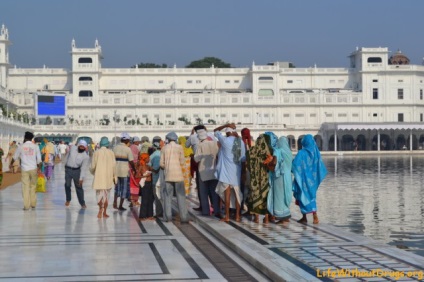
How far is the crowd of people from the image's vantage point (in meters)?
11.6

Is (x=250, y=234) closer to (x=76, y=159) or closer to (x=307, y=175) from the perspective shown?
(x=307, y=175)

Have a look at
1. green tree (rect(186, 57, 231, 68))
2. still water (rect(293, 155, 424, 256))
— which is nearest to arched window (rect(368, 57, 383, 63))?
green tree (rect(186, 57, 231, 68))

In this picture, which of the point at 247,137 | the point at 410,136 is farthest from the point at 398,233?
the point at 410,136

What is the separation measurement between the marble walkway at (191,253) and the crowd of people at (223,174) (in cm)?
38

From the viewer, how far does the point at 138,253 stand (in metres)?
8.96

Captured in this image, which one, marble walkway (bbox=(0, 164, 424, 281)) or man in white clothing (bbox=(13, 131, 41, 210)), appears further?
man in white clothing (bbox=(13, 131, 41, 210))

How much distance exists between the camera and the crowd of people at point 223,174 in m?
11.6

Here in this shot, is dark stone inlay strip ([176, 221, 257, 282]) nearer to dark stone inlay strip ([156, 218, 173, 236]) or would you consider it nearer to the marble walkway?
the marble walkway

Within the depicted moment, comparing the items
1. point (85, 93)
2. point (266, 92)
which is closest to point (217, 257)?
point (266, 92)

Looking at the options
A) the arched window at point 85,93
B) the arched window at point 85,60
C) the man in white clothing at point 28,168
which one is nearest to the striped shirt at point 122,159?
the man in white clothing at point 28,168

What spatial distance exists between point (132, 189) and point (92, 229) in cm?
363

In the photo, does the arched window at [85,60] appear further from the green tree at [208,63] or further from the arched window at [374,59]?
the arched window at [374,59]

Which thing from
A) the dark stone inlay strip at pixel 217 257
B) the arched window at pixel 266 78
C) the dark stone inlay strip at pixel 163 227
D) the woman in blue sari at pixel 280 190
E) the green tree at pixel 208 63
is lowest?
the dark stone inlay strip at pixel 217 257

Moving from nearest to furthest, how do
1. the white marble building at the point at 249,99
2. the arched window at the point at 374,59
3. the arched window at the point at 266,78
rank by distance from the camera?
the white marble building at the point at 249,99
the arched window at the point at 266,78
the arched window at the point at 374,59
